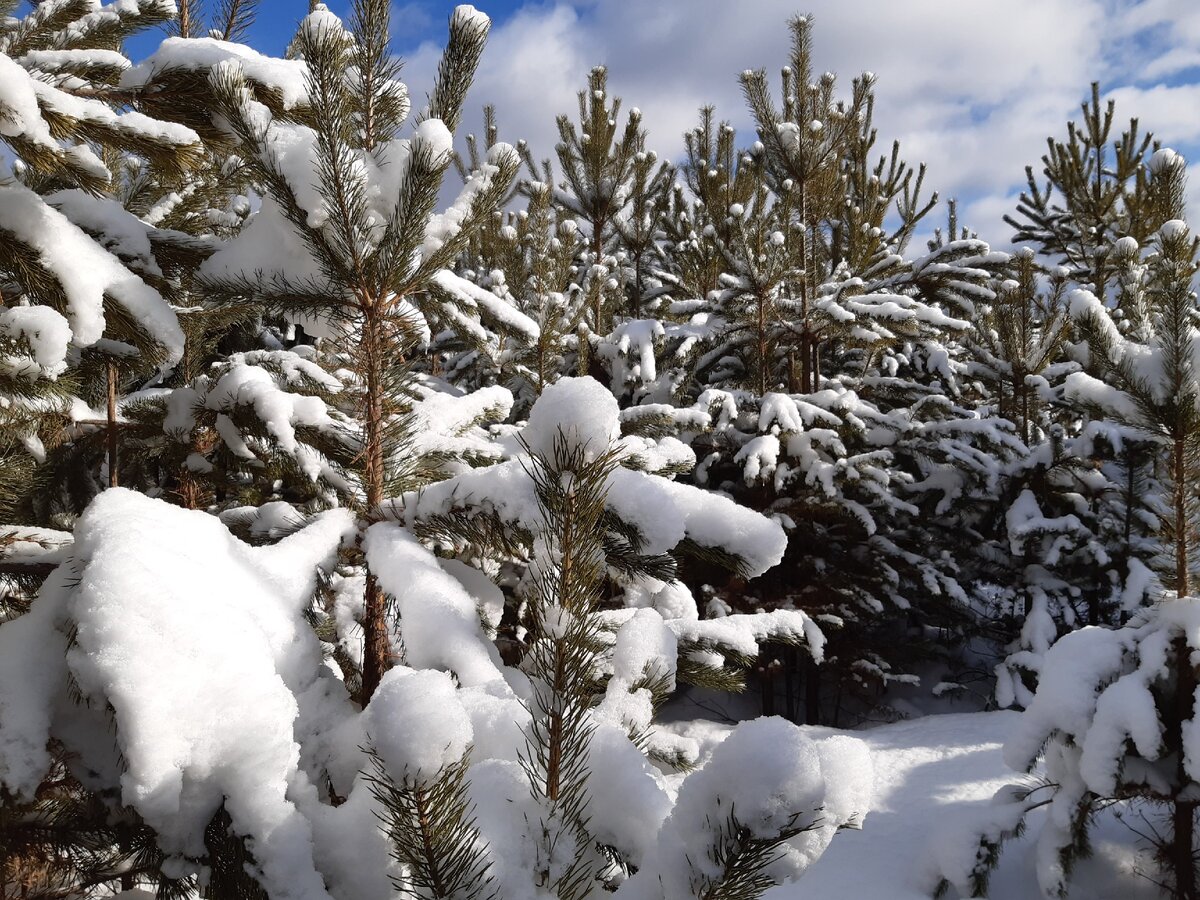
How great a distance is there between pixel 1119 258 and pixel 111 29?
438 centimetres

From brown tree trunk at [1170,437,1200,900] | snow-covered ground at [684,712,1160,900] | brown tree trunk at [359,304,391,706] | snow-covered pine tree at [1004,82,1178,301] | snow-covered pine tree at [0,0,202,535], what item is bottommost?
snow-covered ground at [684,712,1160,900]

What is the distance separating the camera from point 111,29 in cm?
256

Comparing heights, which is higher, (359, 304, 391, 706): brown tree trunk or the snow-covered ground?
(359, 304, 391, 706): brown tree trunk

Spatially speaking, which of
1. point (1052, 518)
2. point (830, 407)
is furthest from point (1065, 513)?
point (830, 407)

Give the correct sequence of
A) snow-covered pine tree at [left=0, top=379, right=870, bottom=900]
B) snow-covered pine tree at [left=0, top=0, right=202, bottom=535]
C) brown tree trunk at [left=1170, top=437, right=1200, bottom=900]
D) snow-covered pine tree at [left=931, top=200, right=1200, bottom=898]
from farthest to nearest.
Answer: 1. brown tree trunk at [left=1170, top=437, right=1200, bottom=900]
2. snow-covered pine tree at [left=931, top=200, right=1200, bottom=898]
3. snow-covered pine tree at [left=0, top=0, right=202, bottom=535]
4. snow-covered pine tree at [left=0, top=379, right=870, bottom=900]

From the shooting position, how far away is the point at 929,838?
363 centimetres

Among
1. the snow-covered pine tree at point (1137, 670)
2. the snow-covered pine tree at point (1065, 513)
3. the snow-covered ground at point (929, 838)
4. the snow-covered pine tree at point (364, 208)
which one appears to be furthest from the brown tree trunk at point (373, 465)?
the snow-covered pine tree at point (1065, 513)

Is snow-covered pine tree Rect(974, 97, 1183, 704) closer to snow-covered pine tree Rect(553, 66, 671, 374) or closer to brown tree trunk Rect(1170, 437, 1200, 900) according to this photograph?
brown tree trunk Rect(1170, 437, 1200, 900)

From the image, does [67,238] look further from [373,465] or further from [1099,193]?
[1099,193]

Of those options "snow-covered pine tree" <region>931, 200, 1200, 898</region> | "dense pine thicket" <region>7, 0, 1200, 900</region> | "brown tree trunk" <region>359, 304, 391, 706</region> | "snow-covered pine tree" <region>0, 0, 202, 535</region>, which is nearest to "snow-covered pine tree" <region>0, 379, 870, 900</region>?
"dense pine thicket" <region>7, 0, 1200, 900</region>

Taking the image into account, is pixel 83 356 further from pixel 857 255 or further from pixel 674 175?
pixel 674 175

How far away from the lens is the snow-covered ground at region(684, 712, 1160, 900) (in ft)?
11.6

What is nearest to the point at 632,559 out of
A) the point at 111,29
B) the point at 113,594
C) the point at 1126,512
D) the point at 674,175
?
the point at 113,594

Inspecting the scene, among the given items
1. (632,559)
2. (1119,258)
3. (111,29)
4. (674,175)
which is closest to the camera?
(632,559)
